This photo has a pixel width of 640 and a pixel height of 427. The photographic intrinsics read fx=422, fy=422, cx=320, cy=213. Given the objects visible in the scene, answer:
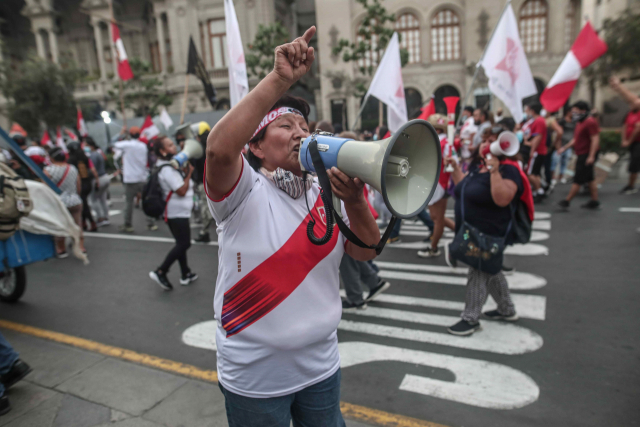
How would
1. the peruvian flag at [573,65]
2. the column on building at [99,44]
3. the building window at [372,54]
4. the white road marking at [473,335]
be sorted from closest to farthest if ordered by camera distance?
the white road marking at [473,335]
the peruvian flag at [573,65]
the building window at [372,54]
the column on building at [99,44]

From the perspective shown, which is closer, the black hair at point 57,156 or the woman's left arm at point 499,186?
the woman's left arm at point 499,186

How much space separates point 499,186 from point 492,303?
5.08 ft

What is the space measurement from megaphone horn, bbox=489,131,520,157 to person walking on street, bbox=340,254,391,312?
1.64 meters

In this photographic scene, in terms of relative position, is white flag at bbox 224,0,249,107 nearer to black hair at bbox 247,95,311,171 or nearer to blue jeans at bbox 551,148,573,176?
black hair at bbox 247,95,311,171

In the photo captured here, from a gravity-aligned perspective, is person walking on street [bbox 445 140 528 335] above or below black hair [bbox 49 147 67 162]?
below

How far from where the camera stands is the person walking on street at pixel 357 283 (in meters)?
4.22

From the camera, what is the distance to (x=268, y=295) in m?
1.51

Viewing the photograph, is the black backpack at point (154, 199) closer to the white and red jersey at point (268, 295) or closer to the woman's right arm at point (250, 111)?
the white and red jersey at point (268, 295)

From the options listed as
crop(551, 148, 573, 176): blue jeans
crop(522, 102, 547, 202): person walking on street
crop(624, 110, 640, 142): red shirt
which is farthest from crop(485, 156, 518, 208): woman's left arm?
crop(551, 148, 573, 176): blue jeans

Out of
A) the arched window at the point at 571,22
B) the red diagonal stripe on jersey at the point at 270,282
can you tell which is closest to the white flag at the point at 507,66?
the red diagonal stripe on jersey at the point at 270,282

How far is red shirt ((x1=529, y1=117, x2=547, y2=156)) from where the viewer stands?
28.0ft

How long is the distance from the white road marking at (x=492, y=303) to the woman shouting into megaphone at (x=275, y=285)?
3021mm

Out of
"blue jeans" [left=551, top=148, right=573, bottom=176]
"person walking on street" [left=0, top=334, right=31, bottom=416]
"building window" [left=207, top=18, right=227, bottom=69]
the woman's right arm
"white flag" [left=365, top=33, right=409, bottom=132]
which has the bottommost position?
"person walking on street" [left=0, top=334, right=31, bottom=416]

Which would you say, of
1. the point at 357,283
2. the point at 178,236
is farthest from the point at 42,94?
the point at 357,283
